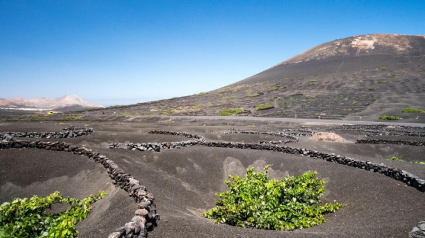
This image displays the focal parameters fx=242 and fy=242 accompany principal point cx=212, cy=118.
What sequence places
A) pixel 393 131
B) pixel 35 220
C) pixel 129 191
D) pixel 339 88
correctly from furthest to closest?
pixel 339 88 → pixel 393 131 → pixel 129 191 → pixel 35 220

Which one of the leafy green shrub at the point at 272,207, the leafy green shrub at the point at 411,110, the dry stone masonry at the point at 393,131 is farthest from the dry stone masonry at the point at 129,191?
the leafy green shrub at the point at 411,110

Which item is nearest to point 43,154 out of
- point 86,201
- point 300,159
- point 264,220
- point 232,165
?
point 86,201

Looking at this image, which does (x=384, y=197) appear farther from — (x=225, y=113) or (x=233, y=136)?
(x=225, y=113)

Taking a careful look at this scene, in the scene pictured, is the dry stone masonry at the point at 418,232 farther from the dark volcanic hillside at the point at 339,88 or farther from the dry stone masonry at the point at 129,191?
the dark volcanic hillside at the point at 339,88

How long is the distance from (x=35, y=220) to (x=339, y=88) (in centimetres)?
9658

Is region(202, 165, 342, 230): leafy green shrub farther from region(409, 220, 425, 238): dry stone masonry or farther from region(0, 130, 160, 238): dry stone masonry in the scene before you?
region(409, 220, 425, 238): dry stone masonry

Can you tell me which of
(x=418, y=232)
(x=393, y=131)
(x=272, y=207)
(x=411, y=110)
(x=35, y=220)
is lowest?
(x=393, y=131)

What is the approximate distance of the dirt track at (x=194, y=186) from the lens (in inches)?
305

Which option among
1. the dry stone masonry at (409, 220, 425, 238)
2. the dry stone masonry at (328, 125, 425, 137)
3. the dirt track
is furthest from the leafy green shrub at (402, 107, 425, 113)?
the dry stone masonry at (409, 220, 425, 238)

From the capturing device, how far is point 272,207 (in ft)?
31.0

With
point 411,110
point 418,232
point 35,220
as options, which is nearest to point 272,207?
point 418,232

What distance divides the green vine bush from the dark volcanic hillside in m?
59.6

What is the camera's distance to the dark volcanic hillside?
66875mm

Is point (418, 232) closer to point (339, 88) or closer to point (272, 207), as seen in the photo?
point (272, 207)
